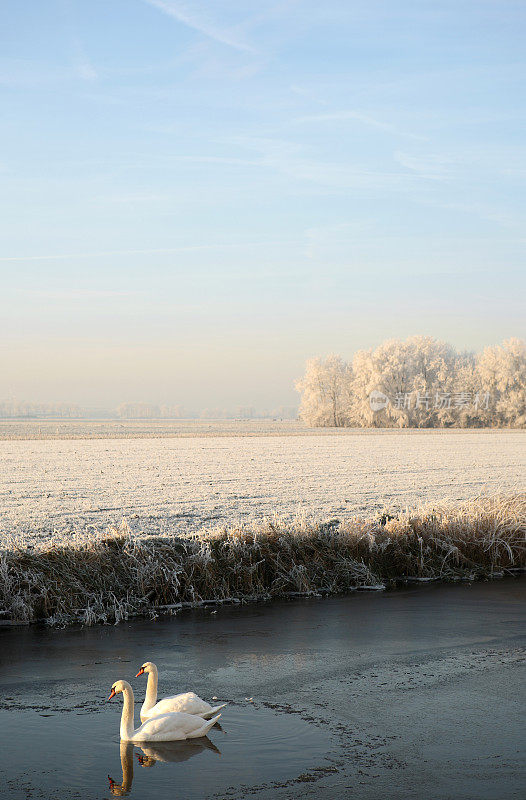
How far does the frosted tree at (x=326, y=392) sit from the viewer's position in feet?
378

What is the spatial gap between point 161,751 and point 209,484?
21.7 meters

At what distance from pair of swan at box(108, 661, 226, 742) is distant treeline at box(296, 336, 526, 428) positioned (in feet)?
325

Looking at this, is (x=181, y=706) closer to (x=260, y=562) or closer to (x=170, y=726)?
(x=170, y=726)

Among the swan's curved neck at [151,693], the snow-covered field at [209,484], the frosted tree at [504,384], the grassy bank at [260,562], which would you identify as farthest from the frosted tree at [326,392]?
the swan's curved neck at [151,693]

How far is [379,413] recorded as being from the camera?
107 metres

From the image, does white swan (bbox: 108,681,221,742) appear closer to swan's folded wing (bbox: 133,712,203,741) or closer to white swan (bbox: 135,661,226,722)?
swan's folded wing (bbox: 133,712,203,741)

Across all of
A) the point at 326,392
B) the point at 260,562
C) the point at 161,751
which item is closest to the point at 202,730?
the point at 161,751

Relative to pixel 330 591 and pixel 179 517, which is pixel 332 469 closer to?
pixel 179 517

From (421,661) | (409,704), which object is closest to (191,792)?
(409,704)

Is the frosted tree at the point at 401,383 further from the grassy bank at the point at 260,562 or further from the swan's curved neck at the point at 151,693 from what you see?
the swan's curved neck at the point at 151,693

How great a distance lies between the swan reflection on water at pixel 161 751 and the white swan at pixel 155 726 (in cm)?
6

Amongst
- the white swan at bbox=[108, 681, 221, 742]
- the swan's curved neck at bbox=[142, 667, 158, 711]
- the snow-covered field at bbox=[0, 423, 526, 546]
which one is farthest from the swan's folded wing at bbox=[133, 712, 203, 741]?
the snow-covered field at bbox=[0, 423, 526, 546]

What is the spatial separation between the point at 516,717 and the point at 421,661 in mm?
2500

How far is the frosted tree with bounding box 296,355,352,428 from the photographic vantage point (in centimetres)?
11506
